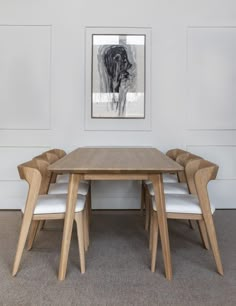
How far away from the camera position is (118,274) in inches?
68.7

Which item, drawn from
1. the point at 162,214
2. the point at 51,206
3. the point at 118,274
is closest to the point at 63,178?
the point at 51,206

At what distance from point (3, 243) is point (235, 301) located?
1.73m

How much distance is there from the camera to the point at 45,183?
2.09 metres

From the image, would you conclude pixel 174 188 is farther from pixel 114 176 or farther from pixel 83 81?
pixel 83 81

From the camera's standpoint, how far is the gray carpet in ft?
4.92

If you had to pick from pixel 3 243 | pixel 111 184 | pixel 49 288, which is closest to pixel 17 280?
pixel 49 288

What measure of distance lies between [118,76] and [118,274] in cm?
216

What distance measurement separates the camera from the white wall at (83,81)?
309 centimetres

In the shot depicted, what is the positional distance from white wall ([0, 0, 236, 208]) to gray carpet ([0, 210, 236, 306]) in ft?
3.15

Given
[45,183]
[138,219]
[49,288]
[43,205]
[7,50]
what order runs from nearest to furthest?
[49,288] → [43,205] → [45,183] → [138,219] → [7,50]

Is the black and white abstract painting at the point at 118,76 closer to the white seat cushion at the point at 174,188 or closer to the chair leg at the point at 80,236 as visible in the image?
the white seat cushion at the point at 174,188

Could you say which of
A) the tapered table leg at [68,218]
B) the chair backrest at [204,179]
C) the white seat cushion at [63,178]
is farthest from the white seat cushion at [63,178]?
the chair backrest at [204,179]

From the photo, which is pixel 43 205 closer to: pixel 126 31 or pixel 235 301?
pixel 235 301

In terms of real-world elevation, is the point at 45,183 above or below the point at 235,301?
above
